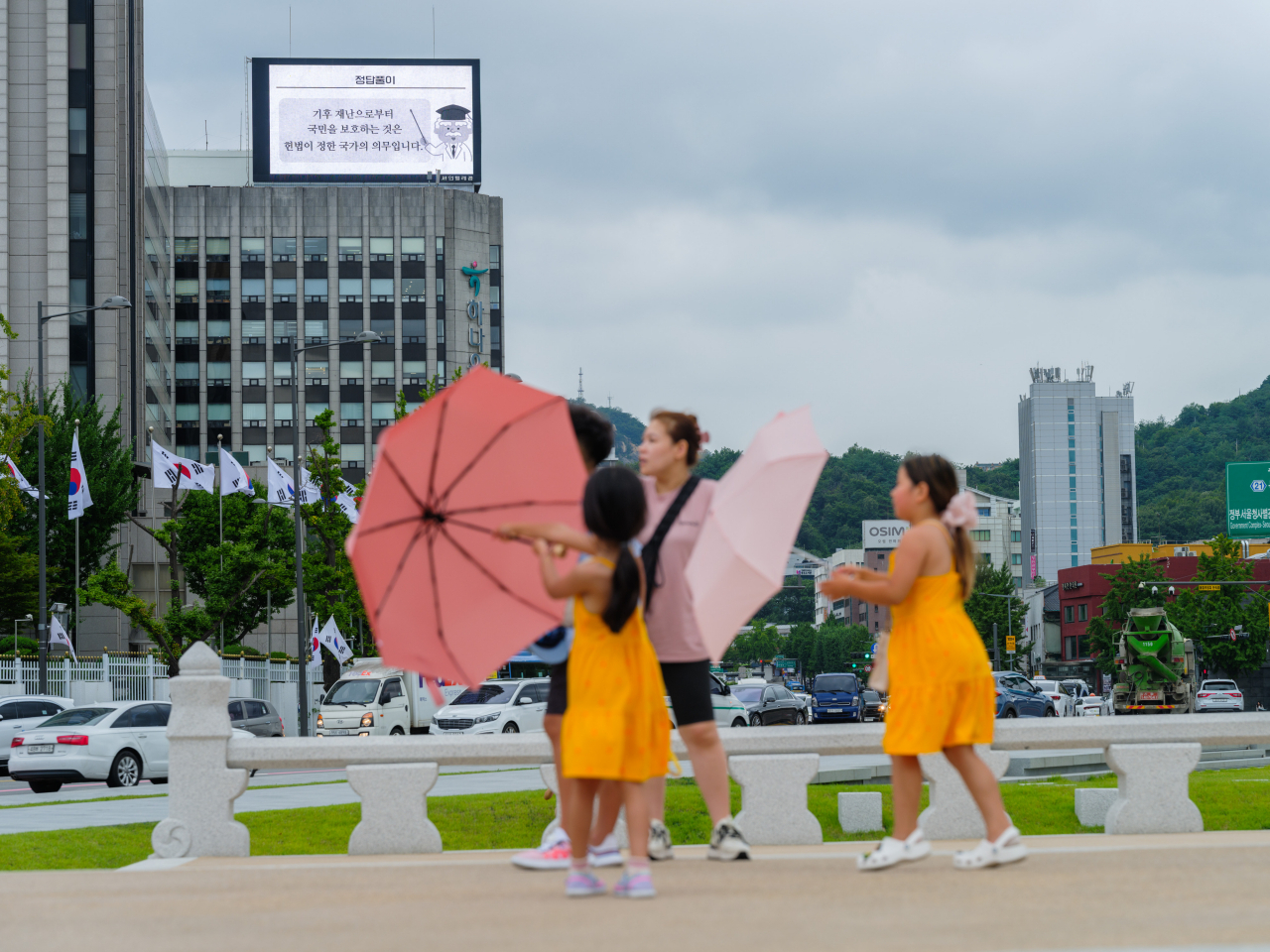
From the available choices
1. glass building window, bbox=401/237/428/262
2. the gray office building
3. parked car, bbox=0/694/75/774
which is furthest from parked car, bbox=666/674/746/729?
the gray office building

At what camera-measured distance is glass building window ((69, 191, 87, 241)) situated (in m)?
59.3

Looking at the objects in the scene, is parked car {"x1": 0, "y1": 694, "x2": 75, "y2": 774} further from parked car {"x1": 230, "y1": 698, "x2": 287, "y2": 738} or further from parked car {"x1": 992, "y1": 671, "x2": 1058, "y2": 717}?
parked car {"x1": 992, "y1": 671, "x2": 1058, "y2": 717}

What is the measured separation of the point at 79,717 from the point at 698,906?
2108 centimetres

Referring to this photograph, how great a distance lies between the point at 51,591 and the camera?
1818 inches

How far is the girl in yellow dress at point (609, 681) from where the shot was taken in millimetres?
5715

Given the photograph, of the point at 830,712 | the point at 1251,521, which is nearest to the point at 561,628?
the point at 830,712

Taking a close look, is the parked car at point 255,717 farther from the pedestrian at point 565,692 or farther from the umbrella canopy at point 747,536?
the umbrella canopy at point 747,536

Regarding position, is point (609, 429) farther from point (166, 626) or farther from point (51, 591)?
point (51, 591)

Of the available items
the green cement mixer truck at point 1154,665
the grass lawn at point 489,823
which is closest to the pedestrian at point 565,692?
the grass lawn at point 489,823

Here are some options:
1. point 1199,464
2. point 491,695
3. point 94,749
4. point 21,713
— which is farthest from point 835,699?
point 1199,464

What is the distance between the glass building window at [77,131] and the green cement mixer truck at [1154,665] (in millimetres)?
44183

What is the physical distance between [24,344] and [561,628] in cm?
5751

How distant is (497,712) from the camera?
29844mm

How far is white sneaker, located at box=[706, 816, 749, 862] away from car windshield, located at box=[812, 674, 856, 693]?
4041 cm
